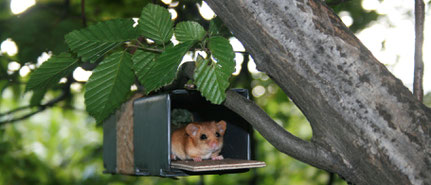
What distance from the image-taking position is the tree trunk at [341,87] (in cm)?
136

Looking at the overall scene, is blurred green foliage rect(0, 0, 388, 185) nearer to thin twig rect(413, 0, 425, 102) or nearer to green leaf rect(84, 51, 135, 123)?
green leaf rect(84, 51, 135, 123)

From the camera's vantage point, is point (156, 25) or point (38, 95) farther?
point (38, 95)

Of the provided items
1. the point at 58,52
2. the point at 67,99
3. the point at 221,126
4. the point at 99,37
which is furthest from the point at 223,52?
the point at 67,99

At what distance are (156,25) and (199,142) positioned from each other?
0.87 meters

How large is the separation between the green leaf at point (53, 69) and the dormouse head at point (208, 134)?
0.81 m

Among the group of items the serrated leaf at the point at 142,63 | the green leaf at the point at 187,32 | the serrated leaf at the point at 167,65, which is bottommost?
the serrated leaf at the point at 167,65

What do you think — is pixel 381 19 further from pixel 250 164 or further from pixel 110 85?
pixel 110 85

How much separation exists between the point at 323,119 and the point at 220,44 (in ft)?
1.31

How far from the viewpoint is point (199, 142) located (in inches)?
91.4

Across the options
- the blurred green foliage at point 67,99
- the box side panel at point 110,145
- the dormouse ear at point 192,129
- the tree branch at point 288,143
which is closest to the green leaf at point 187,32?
the tree branch at point 288,143

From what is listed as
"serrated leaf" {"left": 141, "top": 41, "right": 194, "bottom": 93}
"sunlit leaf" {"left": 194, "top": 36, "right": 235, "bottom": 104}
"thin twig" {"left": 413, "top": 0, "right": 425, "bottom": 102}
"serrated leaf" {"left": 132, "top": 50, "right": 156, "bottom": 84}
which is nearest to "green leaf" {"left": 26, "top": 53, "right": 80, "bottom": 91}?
"serrated leaf" {"left": 132, "top": 50, "right": 156, "bottom": 84}

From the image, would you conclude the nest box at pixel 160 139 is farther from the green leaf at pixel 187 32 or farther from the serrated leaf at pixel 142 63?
the green leaf at pixel 187 32

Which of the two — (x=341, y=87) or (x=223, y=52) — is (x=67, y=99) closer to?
(x=223, y=52)

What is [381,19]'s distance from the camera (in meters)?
4.46
